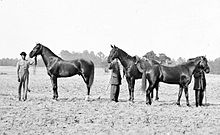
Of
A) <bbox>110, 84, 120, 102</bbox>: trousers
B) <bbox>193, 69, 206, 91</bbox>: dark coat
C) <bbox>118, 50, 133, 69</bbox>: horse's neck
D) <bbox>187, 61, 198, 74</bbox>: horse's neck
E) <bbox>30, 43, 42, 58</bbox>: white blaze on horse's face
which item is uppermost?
<bbox>30, 43, 42, 58</bbox>: white blaze on horse's face

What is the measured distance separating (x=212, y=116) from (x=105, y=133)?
475cm

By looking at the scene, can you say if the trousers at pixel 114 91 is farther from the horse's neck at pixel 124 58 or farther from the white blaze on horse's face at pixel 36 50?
the white blaze on horse's face at pixel 36 50

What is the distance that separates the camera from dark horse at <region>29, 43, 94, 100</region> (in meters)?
16.5

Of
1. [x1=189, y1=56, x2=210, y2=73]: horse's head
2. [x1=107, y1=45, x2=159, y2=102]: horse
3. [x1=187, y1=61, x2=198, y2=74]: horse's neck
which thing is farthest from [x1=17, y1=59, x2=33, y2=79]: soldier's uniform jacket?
[x1=189, y1=56, x2=210, y2=73]: horse's head

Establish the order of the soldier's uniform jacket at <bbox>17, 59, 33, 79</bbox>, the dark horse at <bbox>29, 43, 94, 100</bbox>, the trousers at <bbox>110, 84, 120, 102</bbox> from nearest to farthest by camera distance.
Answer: the soldier's uniform jacket at <bbox>17, 59, 33, 79</bbox>
the trousers at <bbox>110, 84, 120, 102</bbox>
the dark horse at <bbox>29, 43, 94, 100</bbox>

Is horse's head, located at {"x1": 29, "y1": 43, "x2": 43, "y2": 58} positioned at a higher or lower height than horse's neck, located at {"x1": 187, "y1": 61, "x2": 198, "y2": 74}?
higher

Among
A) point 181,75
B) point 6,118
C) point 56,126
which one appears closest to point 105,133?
point 56,126

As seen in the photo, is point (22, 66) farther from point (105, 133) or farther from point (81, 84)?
point (81, 84)

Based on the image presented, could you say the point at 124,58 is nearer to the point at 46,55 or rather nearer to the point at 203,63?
the point at 203,63

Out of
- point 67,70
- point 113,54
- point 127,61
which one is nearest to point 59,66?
point 67,70

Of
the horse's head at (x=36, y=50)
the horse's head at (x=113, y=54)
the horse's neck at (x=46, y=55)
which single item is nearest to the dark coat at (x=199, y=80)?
the horse's head at (x=113, y=54)

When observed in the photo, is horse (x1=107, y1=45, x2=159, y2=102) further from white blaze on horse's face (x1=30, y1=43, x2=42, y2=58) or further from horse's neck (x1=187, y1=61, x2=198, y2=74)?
white blaze on horse's face (x1=30, y1=43, x2=42, y2=58)

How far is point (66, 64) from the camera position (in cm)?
1653

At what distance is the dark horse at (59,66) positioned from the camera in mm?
16516
